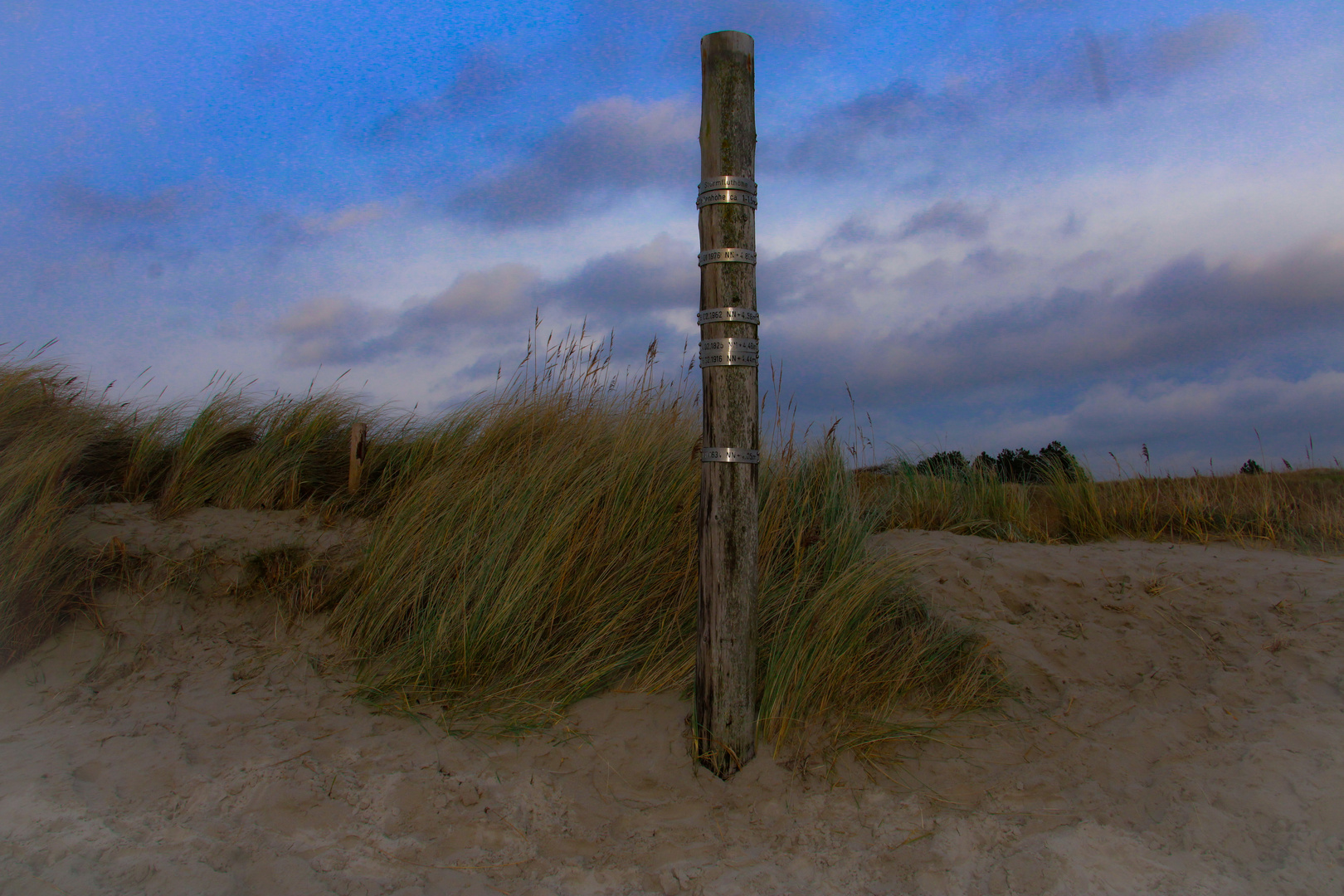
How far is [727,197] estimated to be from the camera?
12.5 ft

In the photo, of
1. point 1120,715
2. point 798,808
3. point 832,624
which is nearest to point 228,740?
point 798,808

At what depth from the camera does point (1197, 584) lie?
5.65 meters

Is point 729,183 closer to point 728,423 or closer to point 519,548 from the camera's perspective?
point 728,423

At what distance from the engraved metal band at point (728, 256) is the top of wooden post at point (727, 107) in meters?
0.37

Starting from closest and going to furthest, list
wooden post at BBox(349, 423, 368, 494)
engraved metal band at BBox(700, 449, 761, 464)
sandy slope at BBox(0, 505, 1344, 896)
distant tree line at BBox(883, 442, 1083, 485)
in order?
sandy slope at BBox(0, 505, 1344, 896) → engraved metal band at BBox(700, 449, 761, 464) → wooden post at BBox(349, 423, 368, 494) → distant tree line at BBox(883, 442, 1083, 485)

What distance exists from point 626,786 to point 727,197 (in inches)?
111

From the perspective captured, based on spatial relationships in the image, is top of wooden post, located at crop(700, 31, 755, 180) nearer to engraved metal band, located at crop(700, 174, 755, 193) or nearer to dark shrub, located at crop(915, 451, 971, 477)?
engraved metal band, located at crop(700, 174, 755, 193)

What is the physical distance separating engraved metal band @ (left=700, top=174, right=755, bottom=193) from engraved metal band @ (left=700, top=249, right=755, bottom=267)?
0.30 meters

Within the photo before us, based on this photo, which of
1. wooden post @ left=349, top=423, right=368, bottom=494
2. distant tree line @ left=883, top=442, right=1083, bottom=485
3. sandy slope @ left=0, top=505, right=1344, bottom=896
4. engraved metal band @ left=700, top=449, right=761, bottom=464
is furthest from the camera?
distant tree line @ left=883, top=442, right=1083, bottom=485

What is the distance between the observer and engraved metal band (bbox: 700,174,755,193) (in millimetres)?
3830

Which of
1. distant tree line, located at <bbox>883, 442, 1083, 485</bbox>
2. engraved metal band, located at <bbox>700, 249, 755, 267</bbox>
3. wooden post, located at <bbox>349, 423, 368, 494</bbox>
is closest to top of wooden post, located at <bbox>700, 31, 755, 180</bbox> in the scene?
engraved metal band, located at <bbox>700, 249, 755, 267</bbox>

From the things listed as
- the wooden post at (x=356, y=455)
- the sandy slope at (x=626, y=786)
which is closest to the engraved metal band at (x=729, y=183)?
the sandy slope at (x=626, y=786)

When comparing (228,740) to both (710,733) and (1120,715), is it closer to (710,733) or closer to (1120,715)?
(710,733)

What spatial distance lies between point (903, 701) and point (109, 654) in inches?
179
